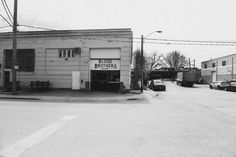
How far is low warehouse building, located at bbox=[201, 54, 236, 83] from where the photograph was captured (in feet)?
167

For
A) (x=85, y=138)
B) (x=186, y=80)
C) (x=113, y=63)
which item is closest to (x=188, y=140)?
(x=85, y=138)

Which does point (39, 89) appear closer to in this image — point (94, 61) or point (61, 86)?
point (61, 86)

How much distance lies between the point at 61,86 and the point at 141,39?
10424 mm

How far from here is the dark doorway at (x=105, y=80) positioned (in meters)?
23.8

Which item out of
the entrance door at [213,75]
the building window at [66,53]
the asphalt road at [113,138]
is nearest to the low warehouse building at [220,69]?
the entrance door at [213,75]

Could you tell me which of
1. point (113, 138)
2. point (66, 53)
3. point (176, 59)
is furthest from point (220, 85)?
point (176, 59)

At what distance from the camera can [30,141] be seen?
5758 millimetres

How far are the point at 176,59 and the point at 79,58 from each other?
88655 mm

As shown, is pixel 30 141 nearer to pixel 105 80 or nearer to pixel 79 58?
pixel 105 80

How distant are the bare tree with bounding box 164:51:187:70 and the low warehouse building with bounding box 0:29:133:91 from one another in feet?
283

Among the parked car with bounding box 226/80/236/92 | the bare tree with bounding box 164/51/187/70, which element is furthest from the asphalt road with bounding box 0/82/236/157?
the bare tree with bounding box 164/51/187/70

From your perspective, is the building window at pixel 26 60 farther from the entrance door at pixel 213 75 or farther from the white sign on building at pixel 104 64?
the entrance door at pixel 213 75

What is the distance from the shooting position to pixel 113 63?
23406mm

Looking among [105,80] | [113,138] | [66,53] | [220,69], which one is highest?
[66,53]
